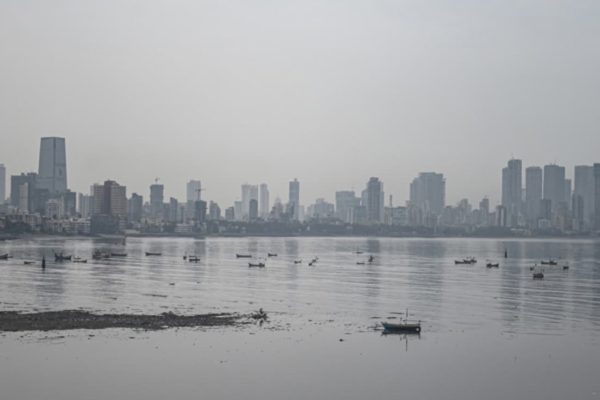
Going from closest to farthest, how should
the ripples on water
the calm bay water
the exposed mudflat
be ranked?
the calm bay water < the exposed mudflat < the ripples on water

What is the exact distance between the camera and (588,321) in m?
51.8

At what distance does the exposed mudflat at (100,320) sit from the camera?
4538 centimetres

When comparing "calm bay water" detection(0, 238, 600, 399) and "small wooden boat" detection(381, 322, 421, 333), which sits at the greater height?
"small wooden boat" detection(381, 322, 421, 333)

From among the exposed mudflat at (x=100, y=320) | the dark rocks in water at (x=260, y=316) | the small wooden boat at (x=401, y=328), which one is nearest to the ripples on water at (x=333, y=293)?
the dark rocks in water at (x=260, y=316)

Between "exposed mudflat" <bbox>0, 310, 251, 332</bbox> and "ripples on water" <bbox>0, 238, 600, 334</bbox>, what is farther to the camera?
"ripples on water" <bbox>0, 238, 600, 334</bbox>

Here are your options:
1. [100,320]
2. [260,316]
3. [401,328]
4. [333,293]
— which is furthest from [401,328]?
[333,293]

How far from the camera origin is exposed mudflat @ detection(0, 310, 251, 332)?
45.4m

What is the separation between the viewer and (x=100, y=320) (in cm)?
4809

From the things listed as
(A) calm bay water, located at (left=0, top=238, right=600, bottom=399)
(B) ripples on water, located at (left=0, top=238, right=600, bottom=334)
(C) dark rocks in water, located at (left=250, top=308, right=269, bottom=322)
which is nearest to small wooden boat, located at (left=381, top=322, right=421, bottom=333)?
(A) calm bay water, located at (left=0, top=238, right=600, bottom=399)

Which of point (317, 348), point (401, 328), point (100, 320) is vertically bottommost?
point (317, 348)

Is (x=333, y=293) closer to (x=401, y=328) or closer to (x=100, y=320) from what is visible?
(x=401, y=328)

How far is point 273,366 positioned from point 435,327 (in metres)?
15.6

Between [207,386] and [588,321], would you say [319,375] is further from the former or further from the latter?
[588,321]

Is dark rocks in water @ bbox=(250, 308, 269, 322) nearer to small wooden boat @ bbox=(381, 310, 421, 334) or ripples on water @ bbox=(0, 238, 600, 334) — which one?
ripples on water @ bbox=(0, 238, 600, 334)
